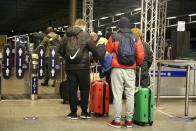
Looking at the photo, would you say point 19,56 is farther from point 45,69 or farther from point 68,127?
point 68,127

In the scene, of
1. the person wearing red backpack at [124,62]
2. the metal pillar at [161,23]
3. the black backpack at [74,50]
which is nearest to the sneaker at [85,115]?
the person wearing red backpack at [124,62]

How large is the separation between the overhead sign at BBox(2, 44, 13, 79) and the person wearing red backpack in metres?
3.48

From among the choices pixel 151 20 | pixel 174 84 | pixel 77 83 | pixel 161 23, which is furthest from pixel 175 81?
pixel 161 23

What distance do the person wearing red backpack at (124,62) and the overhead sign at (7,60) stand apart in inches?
137

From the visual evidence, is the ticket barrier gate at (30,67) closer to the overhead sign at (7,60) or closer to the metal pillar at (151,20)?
the overhead sign at (7,60)

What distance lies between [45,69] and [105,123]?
3397 mm

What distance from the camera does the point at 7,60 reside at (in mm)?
9008

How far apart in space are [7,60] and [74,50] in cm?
290

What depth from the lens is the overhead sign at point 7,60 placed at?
9000mm

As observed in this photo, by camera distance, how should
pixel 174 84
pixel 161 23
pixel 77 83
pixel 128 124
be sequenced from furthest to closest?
pixel 161 23, pixel 174 84, pixel 77 83, pixel 128 124

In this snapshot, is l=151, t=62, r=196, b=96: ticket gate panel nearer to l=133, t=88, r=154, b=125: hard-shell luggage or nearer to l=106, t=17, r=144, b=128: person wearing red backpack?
l=133, t=88, r=154, b=125: hard-shell luggage

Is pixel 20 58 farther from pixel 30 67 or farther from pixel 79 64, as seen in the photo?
pixel 79 64

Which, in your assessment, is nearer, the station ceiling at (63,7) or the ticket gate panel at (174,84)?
the ticket gate panel at (174,84)

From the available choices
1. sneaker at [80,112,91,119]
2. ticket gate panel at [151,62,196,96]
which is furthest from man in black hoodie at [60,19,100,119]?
ticket gate panel at [151,62,196,96]
